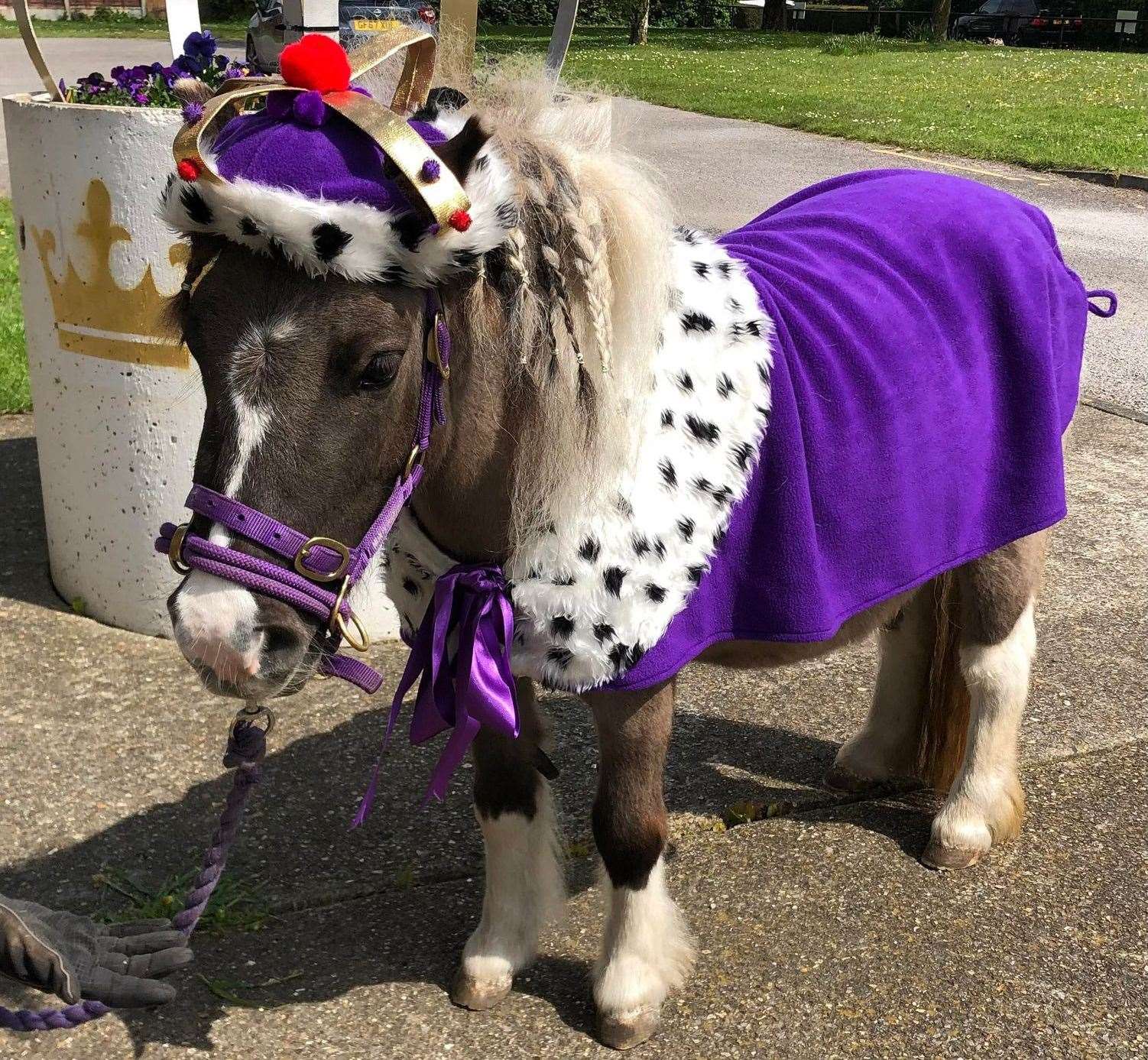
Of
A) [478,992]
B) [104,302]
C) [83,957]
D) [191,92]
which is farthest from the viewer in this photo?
[104,302]

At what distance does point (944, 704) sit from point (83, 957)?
2.10 m

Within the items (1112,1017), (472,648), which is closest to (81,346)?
(472,648)

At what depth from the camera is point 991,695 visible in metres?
3.04

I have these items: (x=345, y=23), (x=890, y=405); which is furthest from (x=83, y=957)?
(x=345, y=23)

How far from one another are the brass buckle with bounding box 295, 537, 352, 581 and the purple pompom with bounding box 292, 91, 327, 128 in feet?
2.01

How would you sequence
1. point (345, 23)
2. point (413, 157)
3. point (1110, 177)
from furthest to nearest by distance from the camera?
1. point (1110, 177)
2. point (345, 23)
3. point (413, 157)

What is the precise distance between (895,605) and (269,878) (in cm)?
159

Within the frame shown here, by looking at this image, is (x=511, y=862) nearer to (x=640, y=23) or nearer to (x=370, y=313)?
(x=370, y=313)

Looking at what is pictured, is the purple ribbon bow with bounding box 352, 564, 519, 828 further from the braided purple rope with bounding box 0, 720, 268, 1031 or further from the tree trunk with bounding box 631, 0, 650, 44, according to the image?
the tree trunk with bounding box 631, 0, 650, 44

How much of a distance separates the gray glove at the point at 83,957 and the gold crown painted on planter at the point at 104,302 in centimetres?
176

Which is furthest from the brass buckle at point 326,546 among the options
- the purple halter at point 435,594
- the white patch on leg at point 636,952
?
the white patch on leg at point 636,952

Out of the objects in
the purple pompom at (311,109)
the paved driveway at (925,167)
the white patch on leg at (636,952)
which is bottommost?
the white patch on leg at (636,952)

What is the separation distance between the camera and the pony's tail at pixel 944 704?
3146 millimetres

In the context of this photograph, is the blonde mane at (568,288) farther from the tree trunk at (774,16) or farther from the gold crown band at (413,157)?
the tree trunk at (774,16)
